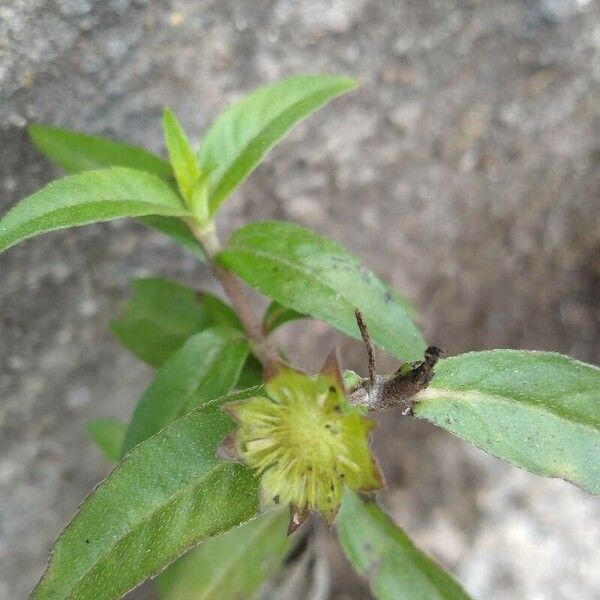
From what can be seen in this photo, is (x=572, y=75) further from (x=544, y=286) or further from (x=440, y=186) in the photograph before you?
(x=544, y=286)

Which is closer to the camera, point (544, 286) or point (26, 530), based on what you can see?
point (26, 530)

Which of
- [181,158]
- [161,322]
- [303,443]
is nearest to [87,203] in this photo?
[181,158]

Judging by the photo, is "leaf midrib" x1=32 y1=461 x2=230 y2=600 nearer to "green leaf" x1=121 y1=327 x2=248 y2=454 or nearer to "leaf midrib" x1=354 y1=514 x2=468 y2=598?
"green leaf" x1=121 y1=327 x2=248 y2=454

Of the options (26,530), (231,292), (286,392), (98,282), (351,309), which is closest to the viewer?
(286,392)

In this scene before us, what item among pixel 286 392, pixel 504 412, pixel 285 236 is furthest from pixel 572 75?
pixel 286 392

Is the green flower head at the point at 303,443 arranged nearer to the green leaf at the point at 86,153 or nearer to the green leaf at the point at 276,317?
the green leaf at the point at 276,317

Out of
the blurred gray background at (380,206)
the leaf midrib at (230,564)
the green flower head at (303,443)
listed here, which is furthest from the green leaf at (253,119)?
the leaf midrib at (230,564)

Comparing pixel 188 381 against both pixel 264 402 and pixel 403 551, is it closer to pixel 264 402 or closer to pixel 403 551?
pixel 264 402
